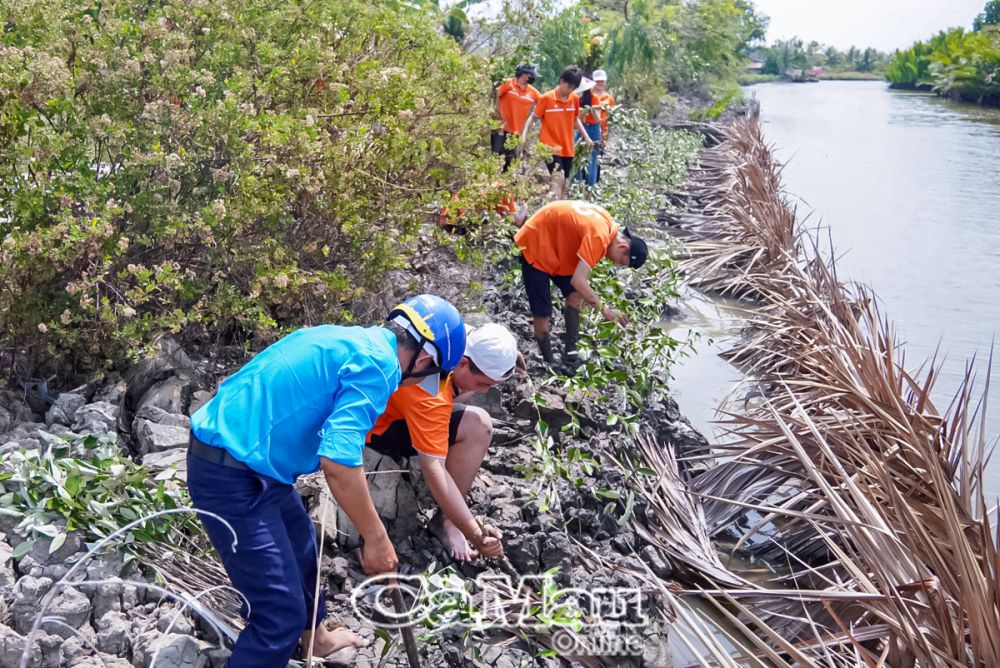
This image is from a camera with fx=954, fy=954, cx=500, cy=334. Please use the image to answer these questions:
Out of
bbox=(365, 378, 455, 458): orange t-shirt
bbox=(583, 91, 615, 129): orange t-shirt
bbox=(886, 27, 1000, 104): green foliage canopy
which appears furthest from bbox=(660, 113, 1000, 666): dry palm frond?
bbox=(886, 27, 1000, 104): green foliage canopy

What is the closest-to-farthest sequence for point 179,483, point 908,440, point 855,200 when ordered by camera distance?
point 179,483
point 908,440
point 855,200

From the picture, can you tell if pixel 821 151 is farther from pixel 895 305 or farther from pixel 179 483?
pixel 179 483

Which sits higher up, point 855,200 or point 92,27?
point 92,27

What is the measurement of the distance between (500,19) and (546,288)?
660 centimetres

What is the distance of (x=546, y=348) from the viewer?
6.09 m

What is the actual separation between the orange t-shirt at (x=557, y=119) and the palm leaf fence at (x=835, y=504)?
2451 mm

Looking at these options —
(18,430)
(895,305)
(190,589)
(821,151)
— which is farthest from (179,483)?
(821,151)

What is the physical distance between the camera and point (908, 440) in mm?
4316

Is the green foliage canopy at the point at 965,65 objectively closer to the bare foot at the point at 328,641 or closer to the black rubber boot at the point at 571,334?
the black rubber boot at the point at 571,334

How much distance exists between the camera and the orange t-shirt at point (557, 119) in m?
8.98

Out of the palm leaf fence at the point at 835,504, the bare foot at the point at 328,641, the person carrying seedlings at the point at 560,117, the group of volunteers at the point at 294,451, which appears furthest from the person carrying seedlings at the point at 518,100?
the bare foot at the point at 328,641

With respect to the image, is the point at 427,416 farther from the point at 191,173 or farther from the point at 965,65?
the point at 965,65

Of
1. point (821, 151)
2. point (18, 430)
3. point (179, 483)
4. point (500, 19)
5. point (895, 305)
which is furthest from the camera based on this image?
point (821, 151)

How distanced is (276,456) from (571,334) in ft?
11.9
